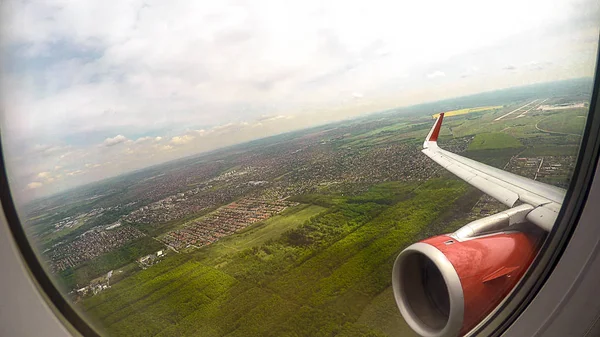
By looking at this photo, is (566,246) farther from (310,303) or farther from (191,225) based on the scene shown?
(191,225)

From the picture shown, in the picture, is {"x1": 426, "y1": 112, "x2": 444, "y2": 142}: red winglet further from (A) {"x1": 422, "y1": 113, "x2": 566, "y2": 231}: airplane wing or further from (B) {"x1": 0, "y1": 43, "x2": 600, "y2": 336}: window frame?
(B) {"x1": 0, "y1": 43, "x2": 600, "y2": 336}: window frame

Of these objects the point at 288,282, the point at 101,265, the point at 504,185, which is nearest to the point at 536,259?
the point at 504,185

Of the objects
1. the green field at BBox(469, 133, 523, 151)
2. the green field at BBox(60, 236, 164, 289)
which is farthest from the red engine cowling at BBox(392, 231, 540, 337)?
the green field at BBox(60, 236, 164, 289)

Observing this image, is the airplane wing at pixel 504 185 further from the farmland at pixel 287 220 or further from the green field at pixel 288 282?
the green field at pixel 288 282

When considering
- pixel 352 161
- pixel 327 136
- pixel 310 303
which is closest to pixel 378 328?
pixel 310 303

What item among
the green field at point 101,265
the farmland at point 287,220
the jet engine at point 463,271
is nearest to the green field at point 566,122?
the farmland at point 287,220

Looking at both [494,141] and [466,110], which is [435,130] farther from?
[494,141]
